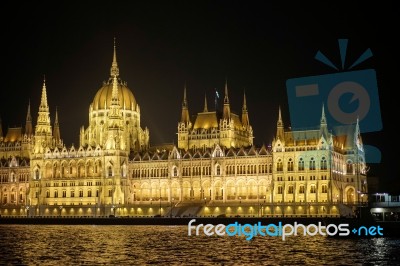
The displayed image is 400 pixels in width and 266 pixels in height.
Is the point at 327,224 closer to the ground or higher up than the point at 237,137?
closer to the ground

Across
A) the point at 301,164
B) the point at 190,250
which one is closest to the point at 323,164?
the point at 301,164

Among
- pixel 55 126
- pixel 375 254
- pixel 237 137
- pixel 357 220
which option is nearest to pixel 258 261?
pixel 375 254

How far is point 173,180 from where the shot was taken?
485ft

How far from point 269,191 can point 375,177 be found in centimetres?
3884

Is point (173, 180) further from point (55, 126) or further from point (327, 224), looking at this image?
point (327, 224)

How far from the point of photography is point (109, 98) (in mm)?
166375

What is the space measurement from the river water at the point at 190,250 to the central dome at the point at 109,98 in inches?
2788

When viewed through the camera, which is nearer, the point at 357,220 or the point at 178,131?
the point at 357,220

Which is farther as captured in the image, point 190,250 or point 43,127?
point 43,127

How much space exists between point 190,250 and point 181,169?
2788 inches

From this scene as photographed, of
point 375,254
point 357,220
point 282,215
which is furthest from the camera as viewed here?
point 282,215

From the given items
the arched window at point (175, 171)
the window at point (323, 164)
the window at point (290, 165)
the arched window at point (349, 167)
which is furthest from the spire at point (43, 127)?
the arched window at point (349, 167)

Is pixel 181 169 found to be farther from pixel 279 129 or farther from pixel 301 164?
pixel 301 164

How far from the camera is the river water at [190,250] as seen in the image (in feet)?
218
